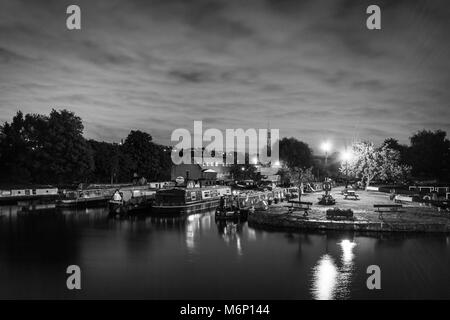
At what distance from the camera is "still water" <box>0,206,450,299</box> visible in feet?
55.9

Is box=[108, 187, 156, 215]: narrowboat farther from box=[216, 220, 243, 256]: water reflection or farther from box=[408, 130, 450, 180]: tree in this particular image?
box=[408, 130, 450, 180]: tree

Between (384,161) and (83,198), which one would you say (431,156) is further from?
(83,198)

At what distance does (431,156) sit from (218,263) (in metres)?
82.7

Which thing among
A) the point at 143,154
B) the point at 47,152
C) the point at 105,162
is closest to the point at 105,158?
the point at 105,162

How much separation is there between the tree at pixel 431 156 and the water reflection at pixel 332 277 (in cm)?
7336

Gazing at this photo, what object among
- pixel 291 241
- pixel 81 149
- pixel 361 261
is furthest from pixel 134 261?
pixel 81 149

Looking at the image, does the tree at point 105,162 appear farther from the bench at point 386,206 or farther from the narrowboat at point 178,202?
the bench at point 386,206

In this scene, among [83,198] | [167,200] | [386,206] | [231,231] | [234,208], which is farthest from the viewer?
[83,198]

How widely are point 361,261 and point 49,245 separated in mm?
20160

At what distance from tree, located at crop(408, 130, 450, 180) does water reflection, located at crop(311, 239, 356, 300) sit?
241 feet

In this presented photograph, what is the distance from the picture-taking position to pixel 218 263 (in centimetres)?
2178

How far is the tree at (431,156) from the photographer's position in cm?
8762

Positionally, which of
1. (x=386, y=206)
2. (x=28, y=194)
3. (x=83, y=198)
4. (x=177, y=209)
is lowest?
(x=177, y=209)

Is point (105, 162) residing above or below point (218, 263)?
above
